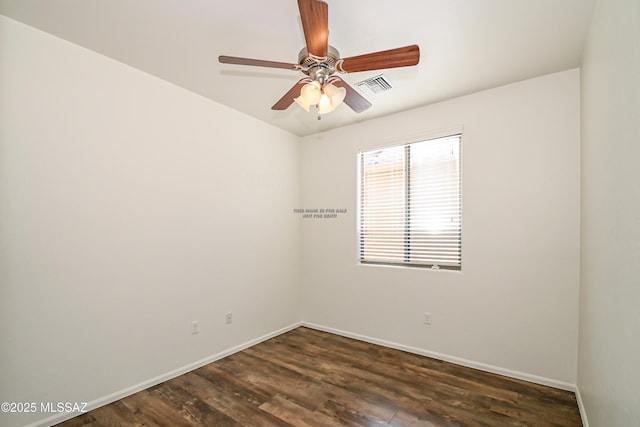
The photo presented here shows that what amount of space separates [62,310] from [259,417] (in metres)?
1.59

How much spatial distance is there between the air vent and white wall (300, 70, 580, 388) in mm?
656

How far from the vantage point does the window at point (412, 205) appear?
290cm

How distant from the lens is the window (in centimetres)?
290

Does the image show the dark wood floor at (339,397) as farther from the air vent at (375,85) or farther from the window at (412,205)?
the air vent at (375,85)

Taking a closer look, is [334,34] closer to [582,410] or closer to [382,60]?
[382,60]

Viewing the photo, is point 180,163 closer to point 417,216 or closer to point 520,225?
point 417,216

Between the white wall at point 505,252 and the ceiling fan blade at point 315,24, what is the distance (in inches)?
75.0

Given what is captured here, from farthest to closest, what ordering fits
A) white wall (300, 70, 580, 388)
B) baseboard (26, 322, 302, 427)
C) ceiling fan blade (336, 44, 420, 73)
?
1. white wall (300, 70, 580, 388)
2. baseboard (26, 322, 302, 427)
3. ceiling fan blade (336, 44, 420, 73)

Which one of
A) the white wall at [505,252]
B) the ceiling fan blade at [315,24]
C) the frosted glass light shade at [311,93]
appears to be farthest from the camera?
the white wall at [505,252]

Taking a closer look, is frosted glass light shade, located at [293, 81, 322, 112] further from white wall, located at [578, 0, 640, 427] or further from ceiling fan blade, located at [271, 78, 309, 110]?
white wall, located at [578, 0, 640, 427]

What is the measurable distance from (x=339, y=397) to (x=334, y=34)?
2.72 m

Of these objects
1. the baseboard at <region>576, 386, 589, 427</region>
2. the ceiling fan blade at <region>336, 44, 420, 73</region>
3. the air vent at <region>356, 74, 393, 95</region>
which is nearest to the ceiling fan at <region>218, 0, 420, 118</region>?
the ceiling fan blade at <region>336, 44, 420, 73</region>

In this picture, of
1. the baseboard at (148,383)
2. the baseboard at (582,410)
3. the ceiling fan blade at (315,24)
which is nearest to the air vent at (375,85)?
the ceiling fan blade at (315,24)

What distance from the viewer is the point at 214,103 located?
295 centimetres
